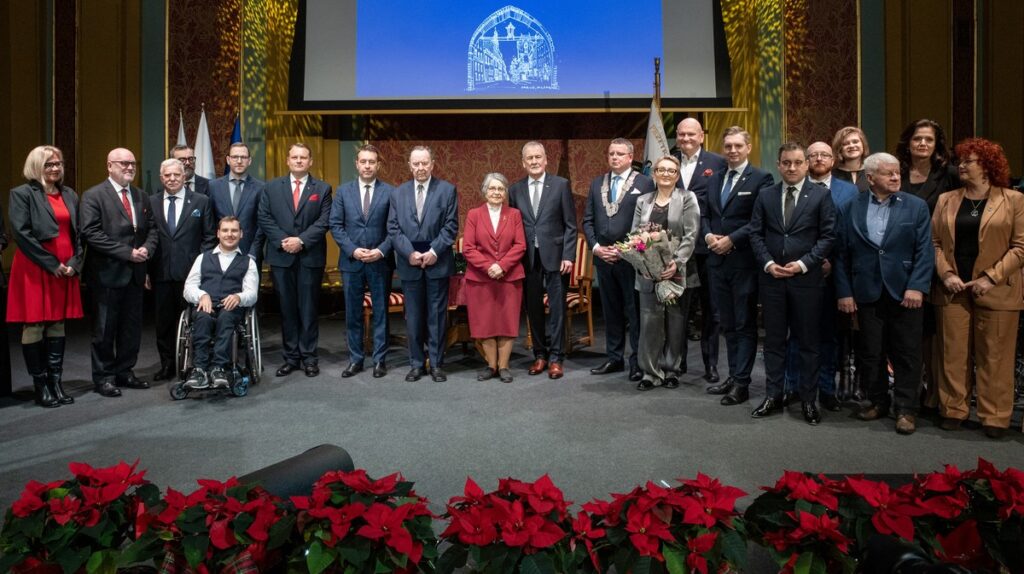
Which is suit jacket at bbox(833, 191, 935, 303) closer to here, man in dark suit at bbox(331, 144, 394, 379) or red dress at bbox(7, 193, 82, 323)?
man in dark suit at bbox(331, 144, 394, 379)

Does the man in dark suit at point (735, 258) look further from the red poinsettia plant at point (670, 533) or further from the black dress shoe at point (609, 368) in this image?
the red poinsettia plant at point (670, 533)

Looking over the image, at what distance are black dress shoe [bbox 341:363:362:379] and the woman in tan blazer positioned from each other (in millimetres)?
3411

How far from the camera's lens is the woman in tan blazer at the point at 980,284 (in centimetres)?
360

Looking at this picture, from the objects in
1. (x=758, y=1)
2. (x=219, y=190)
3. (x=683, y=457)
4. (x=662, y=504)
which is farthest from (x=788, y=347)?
(x=758, y=1)

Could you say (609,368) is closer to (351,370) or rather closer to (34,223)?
(351,370)

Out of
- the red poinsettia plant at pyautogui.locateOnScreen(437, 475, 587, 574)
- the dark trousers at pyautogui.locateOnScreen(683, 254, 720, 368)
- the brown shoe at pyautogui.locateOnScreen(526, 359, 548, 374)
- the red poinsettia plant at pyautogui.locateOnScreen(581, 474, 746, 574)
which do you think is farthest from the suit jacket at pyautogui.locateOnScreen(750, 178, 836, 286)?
the red poinsettia plant at pyautogui.locateOnScreen(437, 475, 587, 574)

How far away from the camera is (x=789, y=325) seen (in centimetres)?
410

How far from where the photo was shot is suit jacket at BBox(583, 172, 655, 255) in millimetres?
4945

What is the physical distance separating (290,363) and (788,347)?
318 cm

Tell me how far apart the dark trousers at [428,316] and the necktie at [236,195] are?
1387 millimetres

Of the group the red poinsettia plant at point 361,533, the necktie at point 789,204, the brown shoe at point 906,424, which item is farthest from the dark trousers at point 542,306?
the red poinsettia plant at point 361,533

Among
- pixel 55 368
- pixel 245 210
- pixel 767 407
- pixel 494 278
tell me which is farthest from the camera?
pixel 245 210

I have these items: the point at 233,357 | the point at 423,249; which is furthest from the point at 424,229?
the point at 233,357

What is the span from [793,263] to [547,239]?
169cm
